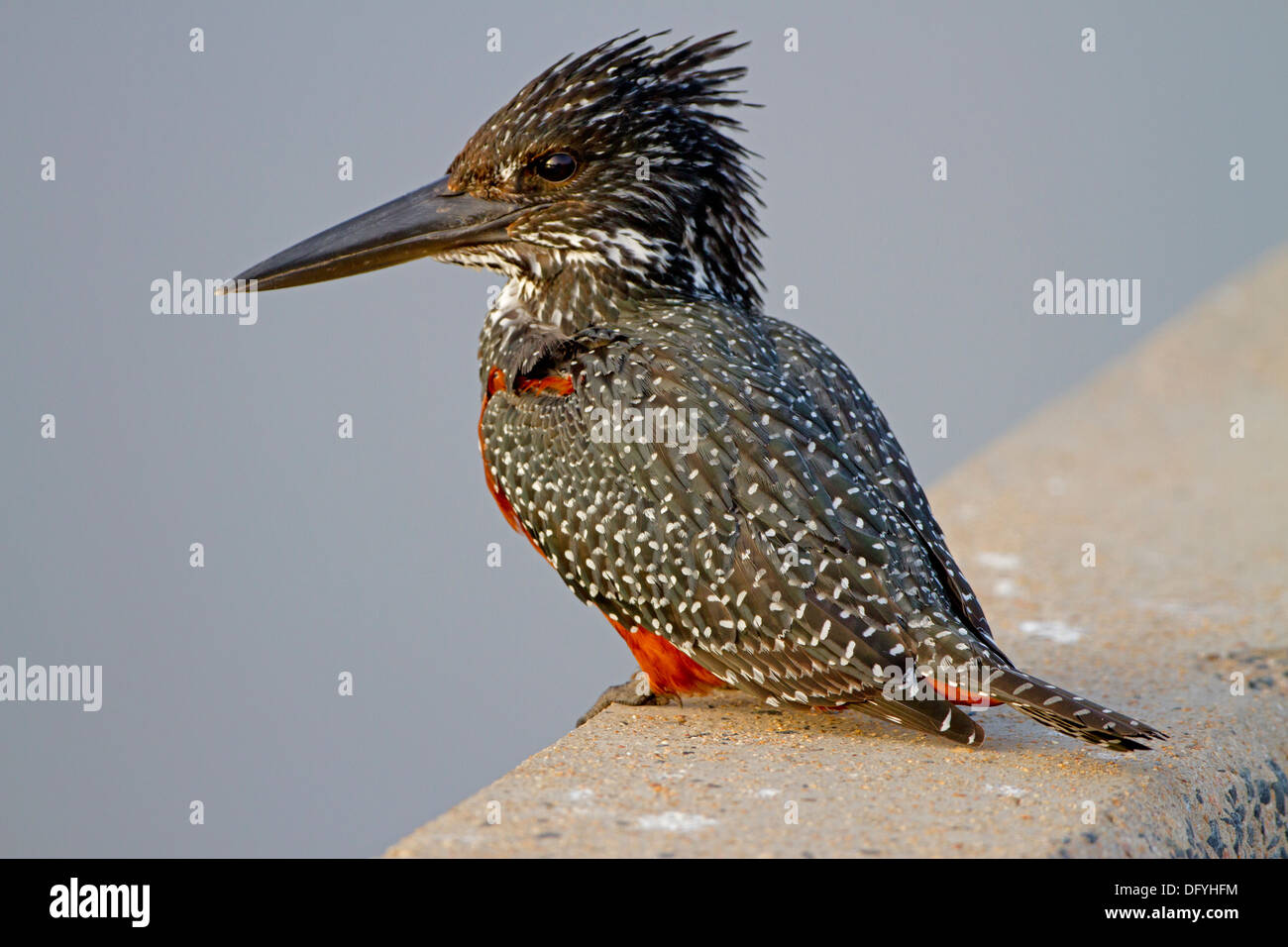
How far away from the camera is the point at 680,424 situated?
12.0ft

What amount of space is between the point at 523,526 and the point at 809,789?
3.68 ft

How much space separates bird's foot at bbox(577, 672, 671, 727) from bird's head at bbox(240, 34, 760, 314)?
1.13 m

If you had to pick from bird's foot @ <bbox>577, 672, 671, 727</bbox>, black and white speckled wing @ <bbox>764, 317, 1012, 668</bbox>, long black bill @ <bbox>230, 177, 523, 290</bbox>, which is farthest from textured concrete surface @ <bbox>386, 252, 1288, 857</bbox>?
long black bill @ <bbox>230, 177, 523, 290</bbox>

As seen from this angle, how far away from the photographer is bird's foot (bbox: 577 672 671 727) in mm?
4059

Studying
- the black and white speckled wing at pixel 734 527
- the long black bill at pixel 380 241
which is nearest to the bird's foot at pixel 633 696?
the black and white speckled wing at pixel 734 527

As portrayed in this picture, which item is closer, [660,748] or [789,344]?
[660,748]
